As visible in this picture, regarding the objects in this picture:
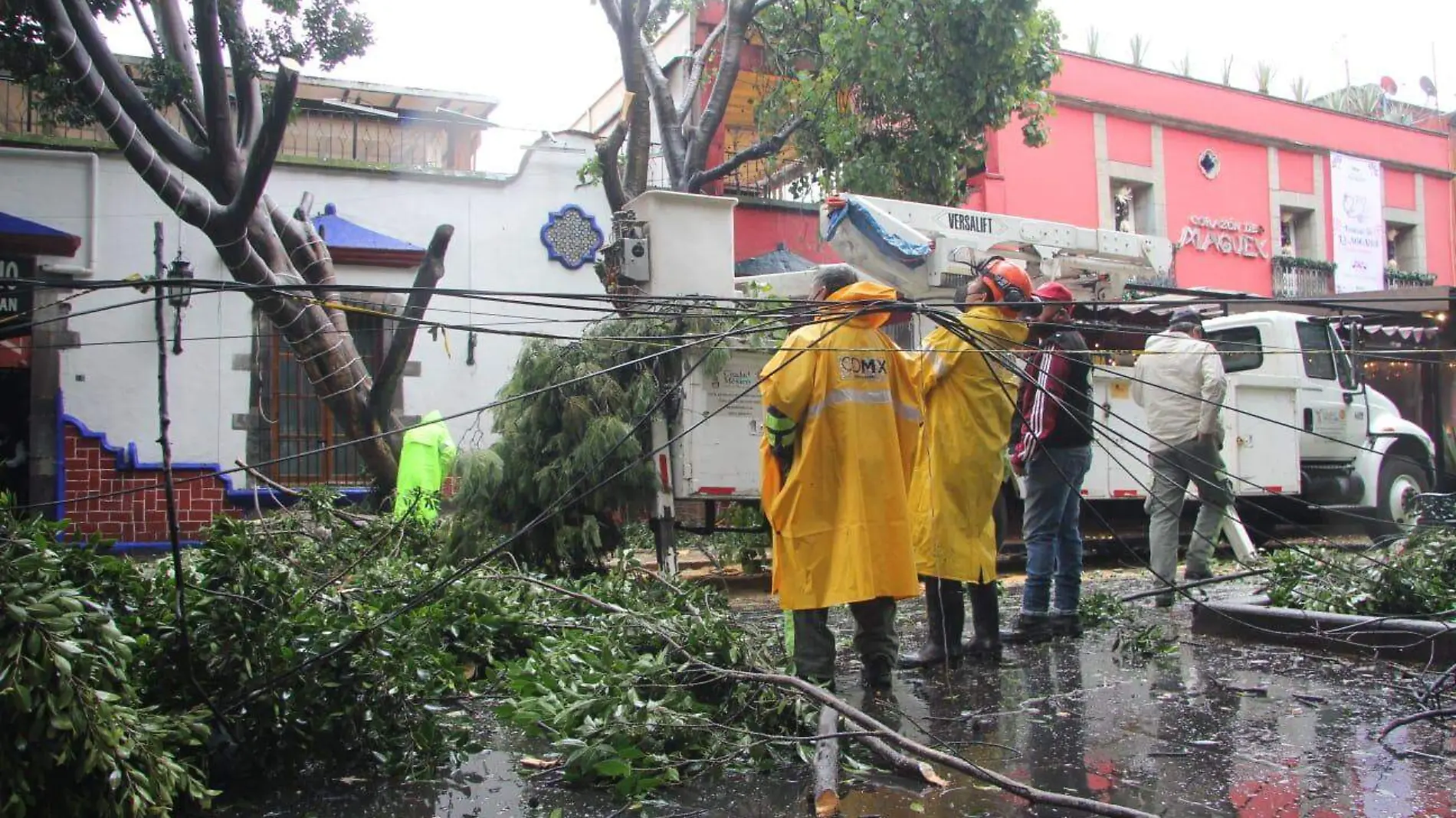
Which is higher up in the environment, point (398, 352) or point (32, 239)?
point (32, 239)

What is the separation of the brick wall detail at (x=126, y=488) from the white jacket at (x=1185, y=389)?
379 inches

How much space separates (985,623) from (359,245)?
10980 mm

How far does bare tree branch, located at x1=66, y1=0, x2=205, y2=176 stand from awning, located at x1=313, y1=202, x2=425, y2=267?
13.1 ft

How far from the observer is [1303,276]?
22500 millimetres

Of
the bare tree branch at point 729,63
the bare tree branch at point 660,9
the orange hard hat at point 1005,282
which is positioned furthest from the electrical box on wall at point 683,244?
the bare tree branch at point 660,9

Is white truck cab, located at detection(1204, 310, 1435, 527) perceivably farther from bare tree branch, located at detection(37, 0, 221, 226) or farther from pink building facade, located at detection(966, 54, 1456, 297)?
bare tree branch, located at detection(37, 0, 221, 226)

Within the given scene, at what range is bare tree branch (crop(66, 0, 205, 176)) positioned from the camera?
382 inches

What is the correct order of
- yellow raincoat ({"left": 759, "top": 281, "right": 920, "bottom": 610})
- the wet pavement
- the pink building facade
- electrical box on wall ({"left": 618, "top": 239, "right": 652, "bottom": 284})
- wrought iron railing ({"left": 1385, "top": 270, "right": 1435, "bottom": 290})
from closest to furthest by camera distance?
the wet pavement
yellow raincoat ({"left": 759, "top": 281, "right": 920, "bottom": 610})
electrical box on wall ({"left": 618, "top": 239, "right": 652, "bottom": 284})
the pink building facade
wrought iron railing ({"left": 1385, "top": 270, "right": 1435, "bottom": 290})

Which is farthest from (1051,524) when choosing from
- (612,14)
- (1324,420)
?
(612,14)

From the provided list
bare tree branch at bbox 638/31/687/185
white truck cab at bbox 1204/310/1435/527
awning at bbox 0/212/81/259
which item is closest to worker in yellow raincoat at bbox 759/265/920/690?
white truck cab at bbox 1204/310/1435/527

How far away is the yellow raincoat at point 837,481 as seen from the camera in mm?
4555

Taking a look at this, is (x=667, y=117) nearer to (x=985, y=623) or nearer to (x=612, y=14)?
(x=612, y=14)

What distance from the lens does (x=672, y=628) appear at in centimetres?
451

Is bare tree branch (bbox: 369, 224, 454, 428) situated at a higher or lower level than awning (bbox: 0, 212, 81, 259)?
lower
